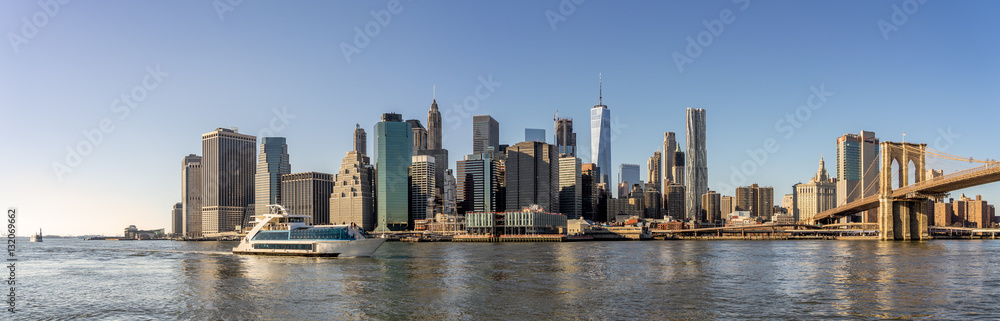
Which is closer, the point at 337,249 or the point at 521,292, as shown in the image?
the point at 521,292

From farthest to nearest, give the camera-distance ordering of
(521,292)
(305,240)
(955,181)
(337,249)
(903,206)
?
(903,206) → (955,181) → (305,240) → (337,249) → (521,292)

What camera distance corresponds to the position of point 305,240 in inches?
3194

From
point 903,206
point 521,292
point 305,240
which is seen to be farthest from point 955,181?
point 305,240

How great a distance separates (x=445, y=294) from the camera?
4453 centimetres

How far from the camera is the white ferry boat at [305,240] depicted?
79375 mm

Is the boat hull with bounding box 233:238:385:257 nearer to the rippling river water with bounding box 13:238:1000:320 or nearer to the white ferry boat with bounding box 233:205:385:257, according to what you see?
the white ferry boat with bounding box 233:205:385:257

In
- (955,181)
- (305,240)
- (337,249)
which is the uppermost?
(955,181)

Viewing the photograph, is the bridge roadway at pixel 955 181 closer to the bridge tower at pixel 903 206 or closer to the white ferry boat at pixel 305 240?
the bridge tower at pixel 903 206

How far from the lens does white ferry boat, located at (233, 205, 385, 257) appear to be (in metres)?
79.4

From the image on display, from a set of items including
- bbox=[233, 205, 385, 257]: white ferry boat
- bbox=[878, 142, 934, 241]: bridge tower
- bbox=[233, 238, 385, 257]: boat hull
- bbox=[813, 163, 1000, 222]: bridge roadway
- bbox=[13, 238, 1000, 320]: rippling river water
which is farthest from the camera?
bbox=[878, 142, 934, 241]: bridge tower

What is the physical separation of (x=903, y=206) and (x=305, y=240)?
10860cm

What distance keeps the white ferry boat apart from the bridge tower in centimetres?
9661

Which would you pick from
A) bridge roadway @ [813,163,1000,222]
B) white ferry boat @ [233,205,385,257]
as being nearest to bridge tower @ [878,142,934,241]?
bridge roadway @ [813,163,1000,222]

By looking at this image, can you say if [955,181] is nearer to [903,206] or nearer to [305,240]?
[903,206]
